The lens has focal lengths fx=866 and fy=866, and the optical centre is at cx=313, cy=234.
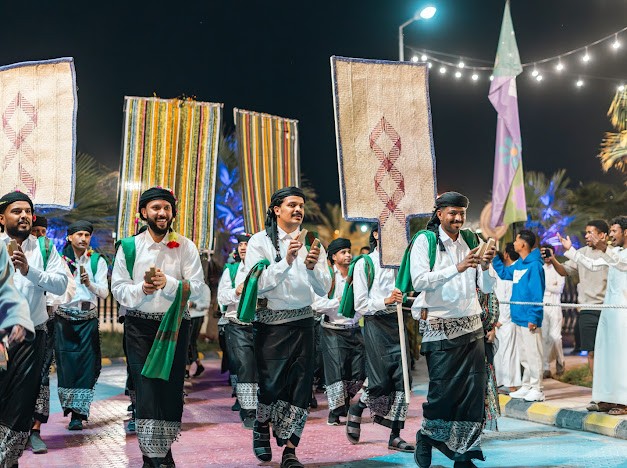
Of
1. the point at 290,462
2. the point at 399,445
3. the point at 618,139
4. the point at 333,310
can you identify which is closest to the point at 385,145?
the point at 333,310

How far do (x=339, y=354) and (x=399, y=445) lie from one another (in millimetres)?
2053

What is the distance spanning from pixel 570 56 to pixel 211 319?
1124cm

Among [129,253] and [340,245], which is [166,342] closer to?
[129,253]

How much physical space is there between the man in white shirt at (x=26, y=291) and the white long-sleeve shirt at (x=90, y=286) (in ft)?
8.30

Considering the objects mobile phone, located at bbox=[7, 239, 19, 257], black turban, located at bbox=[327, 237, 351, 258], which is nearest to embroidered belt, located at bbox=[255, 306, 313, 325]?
mobile phone, located at bbox=[7, 239, 19, 257]

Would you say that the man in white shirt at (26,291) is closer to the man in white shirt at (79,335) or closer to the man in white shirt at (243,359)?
the man in white shirt at (243,359)

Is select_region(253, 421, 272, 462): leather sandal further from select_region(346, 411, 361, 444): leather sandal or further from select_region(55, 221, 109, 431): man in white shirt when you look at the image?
select_region(55, 221, 109, 431): man in white shirt

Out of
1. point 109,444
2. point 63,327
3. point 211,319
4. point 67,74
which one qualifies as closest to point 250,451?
point 109,444

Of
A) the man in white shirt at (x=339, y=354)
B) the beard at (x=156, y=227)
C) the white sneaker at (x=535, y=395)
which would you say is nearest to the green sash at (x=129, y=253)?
the beard at (x=156, y=227)

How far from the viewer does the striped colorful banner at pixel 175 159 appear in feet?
31.3

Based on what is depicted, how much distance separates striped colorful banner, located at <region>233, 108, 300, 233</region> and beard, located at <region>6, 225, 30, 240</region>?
13.3 ft

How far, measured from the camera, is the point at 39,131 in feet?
26.9

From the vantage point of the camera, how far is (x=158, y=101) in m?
9.77

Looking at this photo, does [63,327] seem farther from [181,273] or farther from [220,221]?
[220,221]
